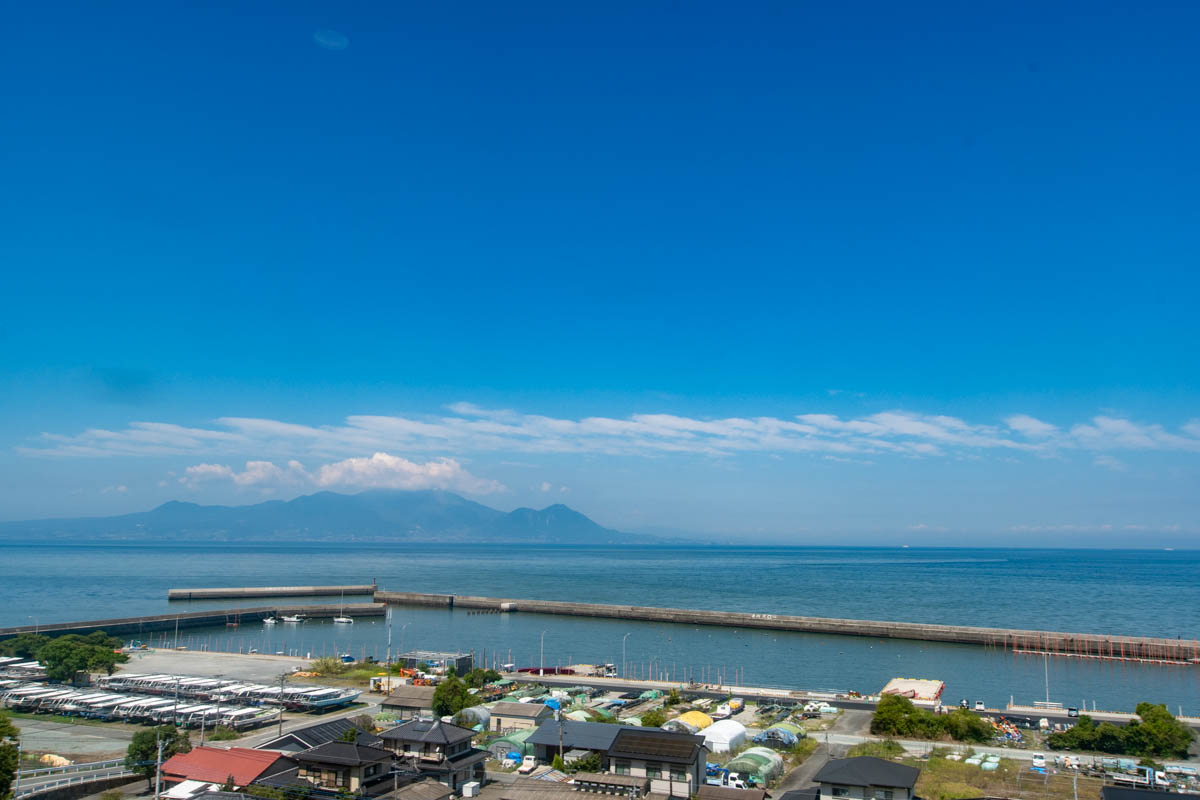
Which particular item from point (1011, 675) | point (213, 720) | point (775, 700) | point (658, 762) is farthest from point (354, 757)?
point (1011, 675)

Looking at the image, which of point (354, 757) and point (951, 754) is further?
point (951, 754)

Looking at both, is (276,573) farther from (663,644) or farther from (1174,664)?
(1174,664)

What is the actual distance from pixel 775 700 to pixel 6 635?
50027 mm

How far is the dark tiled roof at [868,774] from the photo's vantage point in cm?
1888

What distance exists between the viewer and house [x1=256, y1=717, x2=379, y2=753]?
21.1 meters

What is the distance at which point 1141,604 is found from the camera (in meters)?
89.7

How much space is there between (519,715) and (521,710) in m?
0.28

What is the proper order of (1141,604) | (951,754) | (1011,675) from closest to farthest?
1. (951,754)
2. (1011,675)
3. (1141,604)

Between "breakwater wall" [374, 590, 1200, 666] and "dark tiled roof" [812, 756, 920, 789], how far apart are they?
146 ft

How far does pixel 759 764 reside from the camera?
75.6 ft

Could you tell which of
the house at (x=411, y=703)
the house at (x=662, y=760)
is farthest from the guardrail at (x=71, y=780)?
the house at (x=662, y=760)

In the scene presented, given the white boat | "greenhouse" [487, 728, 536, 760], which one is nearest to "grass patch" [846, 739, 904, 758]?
"greenhouse" [487, 728, 536, 760]

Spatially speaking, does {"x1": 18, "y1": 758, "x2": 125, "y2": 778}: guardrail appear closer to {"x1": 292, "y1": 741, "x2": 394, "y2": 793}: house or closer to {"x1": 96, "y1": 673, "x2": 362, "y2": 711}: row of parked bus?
{"x1": 292, "y1": 741, "x2": 394, "y2": 793}: house

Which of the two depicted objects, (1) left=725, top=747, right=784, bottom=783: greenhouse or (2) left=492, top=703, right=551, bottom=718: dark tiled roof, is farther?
(2) left=492, top=703, right=551, bottom=718: dark tiled roof
